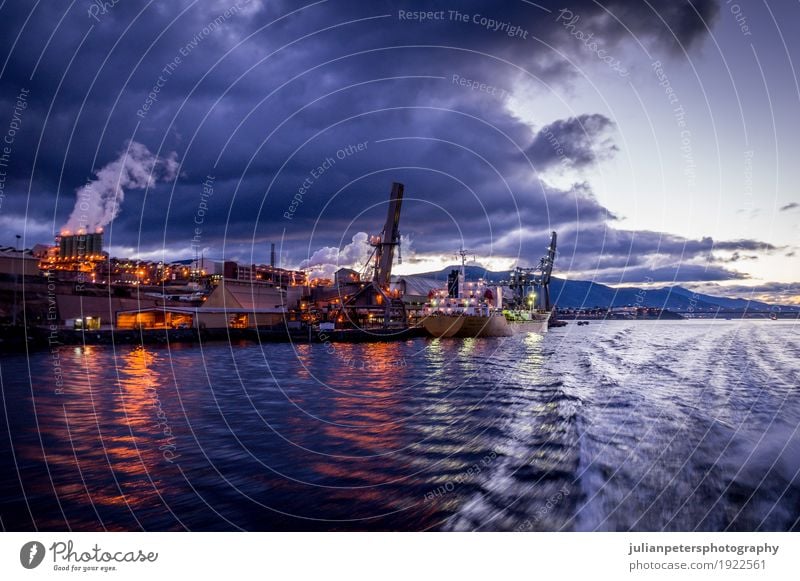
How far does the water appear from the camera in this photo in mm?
7059

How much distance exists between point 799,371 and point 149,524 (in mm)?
36573

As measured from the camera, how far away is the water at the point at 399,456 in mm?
7059

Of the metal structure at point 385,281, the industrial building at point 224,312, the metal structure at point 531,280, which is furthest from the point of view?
the metal structure at point 531,280

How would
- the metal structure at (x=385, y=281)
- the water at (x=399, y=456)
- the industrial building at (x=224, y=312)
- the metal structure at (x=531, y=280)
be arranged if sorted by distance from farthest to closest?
the metal structure at (x=531, y=280) < the metal structure at (x=385, y=281) < the industrial building at (x=224, y=312) < the water at (x=399, y=456)

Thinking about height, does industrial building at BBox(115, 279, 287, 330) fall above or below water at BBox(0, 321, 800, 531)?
below

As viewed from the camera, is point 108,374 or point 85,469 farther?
point 108,374

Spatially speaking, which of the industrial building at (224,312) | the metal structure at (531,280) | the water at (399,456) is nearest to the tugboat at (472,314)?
the metal structure at (531,280)

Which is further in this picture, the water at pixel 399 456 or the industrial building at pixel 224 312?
the industrial building at pixel 224 312

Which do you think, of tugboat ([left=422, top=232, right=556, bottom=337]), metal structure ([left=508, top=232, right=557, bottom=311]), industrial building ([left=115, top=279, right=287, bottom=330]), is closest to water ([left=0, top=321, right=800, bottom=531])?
industrial building ([left=115, top=279, right=287, bottom=330])

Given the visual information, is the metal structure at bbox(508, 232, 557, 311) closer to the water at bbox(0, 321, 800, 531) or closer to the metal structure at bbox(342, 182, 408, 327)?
the metal structure at bbox(342, 182, 408, 327)

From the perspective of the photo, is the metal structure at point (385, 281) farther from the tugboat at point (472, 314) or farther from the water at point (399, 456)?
the water at point (399, 456)

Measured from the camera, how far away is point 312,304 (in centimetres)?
8206
